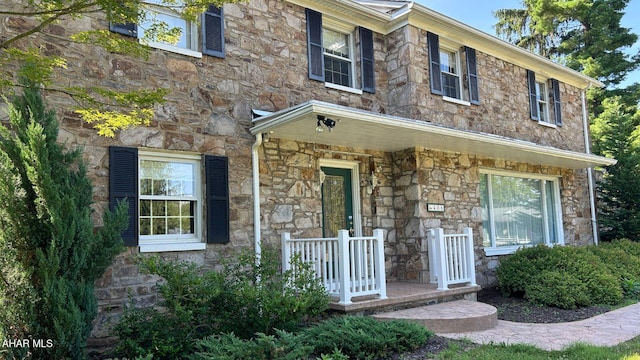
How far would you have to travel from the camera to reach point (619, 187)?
45.8 feet

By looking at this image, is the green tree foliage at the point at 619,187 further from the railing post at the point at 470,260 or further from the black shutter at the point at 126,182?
the black shutter at the point at 126,182

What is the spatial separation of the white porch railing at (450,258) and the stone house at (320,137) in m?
0.42

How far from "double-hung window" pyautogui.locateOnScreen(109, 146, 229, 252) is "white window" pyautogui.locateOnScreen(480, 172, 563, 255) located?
20.4 feet

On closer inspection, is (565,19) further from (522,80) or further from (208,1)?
(208,1)

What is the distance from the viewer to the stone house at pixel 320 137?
622 centimetres

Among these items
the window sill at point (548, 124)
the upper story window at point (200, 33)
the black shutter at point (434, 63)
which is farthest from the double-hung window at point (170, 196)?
the window sill at point (548, 124)

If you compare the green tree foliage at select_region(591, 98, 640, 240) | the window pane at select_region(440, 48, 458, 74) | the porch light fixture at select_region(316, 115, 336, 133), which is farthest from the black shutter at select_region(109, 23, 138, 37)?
the green tree foliage at select_region(591, 98, 640, 240)

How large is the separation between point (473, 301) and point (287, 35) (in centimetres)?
531

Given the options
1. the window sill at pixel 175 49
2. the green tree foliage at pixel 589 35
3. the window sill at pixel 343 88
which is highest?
the green tree foliage at pixel 589 35

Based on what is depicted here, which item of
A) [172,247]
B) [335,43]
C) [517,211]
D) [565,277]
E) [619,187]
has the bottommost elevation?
[565,277]

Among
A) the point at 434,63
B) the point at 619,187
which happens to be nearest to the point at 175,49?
the point at 434,63

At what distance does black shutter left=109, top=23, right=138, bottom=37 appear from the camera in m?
6.22

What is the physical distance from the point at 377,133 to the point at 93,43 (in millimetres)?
4232

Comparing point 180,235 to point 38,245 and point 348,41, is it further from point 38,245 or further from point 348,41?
point 348,41
